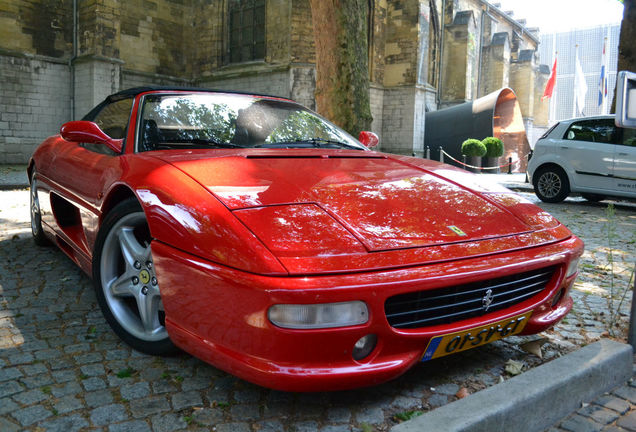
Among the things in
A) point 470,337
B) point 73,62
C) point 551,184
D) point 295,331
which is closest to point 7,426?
point 295,331

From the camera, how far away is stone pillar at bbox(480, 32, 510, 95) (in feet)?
119

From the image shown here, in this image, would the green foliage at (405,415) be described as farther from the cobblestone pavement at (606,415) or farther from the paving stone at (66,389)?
the paving stone at (66,389)

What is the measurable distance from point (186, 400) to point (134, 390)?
0.26m

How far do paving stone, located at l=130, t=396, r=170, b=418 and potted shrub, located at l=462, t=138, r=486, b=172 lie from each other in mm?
19737

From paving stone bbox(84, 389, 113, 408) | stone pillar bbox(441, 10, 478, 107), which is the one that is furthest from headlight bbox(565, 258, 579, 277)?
stone pillar bbox(441, 10, 478, 107)

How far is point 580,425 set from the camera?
2.15m

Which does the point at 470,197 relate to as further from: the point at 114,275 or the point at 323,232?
the point at 114,275

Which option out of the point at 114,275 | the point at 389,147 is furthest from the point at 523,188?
the point at 114,275

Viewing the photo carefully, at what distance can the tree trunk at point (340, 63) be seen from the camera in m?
8.84

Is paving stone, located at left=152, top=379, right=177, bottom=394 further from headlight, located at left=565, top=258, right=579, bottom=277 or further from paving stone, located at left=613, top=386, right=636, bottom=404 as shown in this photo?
paving stone, located at left=613, top=386, right=636, bottom=404

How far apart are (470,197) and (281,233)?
1.20 m

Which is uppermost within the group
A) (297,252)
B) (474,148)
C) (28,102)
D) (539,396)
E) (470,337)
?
(28,102)

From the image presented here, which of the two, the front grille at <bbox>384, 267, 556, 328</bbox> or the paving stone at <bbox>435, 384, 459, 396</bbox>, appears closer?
the front grille at <bbox>384, 267, 556, 328</bbox>

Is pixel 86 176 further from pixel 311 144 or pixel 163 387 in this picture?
pixel 163 387
